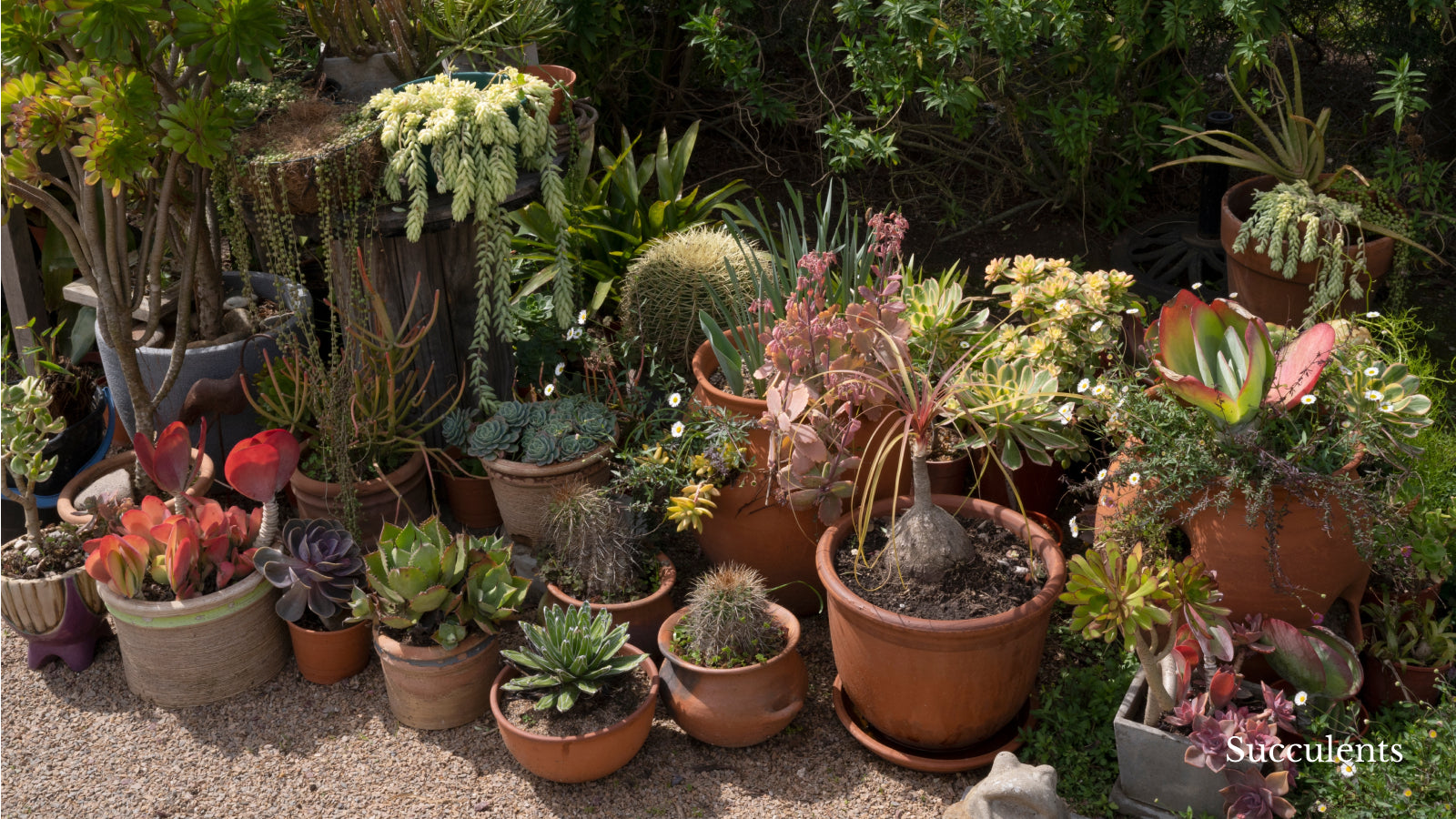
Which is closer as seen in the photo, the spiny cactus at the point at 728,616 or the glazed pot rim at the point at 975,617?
the glazed pot rim at the point at 975,617

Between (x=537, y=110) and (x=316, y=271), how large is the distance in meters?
1.35

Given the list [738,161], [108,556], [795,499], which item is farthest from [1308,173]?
[108,556]

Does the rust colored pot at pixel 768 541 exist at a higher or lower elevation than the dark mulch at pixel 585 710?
higher

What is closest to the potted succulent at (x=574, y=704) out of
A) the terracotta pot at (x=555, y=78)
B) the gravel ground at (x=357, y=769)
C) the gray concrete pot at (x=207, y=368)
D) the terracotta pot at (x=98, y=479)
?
the gravel ground at (x=357, y=769)

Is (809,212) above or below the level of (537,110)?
below

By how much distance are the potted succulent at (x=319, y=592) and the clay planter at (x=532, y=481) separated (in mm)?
456

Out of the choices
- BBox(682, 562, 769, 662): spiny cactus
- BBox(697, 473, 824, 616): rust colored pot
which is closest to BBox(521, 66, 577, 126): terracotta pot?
BBox(697, 473, 824, 616): rust colored pot

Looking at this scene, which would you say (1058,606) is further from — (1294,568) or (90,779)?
(90,779)

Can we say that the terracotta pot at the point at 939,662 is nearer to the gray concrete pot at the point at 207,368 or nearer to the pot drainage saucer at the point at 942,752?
the pot drainage saucer at the point at 942,752

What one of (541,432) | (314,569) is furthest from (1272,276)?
(314,569)

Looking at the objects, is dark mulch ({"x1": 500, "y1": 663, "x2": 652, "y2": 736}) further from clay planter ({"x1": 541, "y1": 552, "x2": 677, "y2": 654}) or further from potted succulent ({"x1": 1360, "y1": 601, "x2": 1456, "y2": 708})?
potted succulent ({"x1": 1360, "y1": 601, "x2": 1456, "y2": 708})

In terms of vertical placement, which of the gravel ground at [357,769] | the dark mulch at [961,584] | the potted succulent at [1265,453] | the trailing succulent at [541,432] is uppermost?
the potted succulent at [1265,453]

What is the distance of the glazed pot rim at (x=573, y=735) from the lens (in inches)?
109

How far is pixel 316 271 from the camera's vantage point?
4.30m
